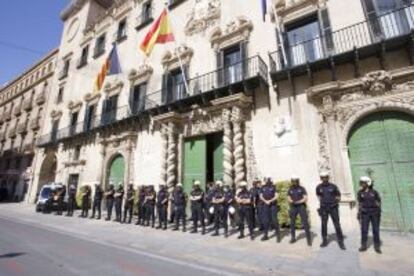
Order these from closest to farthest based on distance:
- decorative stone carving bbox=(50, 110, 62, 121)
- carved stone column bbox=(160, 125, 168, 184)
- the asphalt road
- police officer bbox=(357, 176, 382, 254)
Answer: the asphalt road → police officer bbox=(357, 176, 382, 254) → carved stone column bbox=(160, 125, 168, 184) → decorative stone carving bbox=(50, 110, 62, 121)

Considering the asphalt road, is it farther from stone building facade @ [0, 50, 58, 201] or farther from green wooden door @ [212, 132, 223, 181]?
stone building facade @ [0, 50, 58, 201]

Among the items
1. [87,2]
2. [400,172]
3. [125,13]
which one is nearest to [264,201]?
[400,172]

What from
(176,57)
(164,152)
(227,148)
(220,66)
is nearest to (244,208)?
(227,148)

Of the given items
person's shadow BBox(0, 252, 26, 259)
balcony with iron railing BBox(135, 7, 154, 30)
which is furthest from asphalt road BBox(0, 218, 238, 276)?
balcony with iron railing BBox(135, 7, 154, 30)

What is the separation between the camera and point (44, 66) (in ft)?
102

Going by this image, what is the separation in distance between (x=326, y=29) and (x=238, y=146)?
5.73m

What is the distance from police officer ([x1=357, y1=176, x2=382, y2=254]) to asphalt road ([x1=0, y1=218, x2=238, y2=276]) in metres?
3.55

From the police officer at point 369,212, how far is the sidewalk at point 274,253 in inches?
9.8

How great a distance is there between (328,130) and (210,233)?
17.8 ft

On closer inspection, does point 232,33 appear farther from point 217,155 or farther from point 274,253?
point 274,253

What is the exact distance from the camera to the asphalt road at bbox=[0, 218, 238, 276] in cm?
476

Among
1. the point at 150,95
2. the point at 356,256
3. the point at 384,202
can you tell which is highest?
the point at 150,95

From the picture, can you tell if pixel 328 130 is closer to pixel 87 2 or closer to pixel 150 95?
pixel 150 95

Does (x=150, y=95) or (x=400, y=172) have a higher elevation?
(x=150, y=95)
